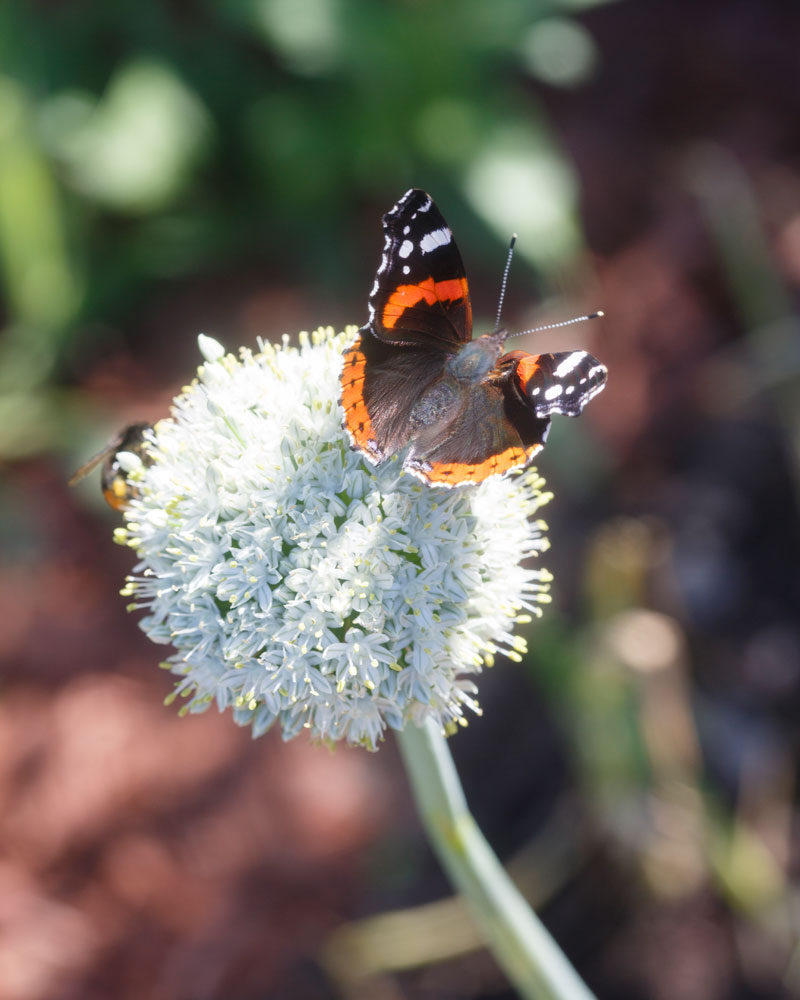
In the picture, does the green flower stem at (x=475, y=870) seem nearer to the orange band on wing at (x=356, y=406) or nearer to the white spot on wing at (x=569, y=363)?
the orange band on wing at (x=356, y=406)

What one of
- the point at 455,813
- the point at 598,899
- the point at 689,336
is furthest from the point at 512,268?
the point at 455,813

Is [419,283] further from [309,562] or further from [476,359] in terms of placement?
[309,562]

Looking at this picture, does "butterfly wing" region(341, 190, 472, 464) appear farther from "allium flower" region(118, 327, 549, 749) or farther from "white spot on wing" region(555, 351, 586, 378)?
"white spot on wing" region(555, 351, 586, 378)

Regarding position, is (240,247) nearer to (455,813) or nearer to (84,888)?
(84,888)

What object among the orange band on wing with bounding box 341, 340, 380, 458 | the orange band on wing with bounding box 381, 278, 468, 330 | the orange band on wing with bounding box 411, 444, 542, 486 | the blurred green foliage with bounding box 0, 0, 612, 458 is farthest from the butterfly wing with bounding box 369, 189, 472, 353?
the blurred green foliage with bounding box 0, 0, 612, 458

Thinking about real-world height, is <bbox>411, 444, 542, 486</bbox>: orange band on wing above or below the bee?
below
